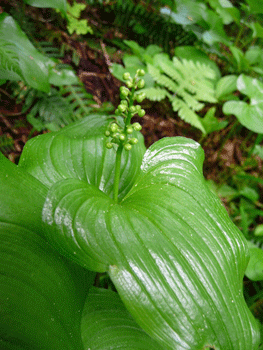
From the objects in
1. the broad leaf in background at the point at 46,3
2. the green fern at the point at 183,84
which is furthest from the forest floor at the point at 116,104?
the broad leaf in background at the point at 46,3

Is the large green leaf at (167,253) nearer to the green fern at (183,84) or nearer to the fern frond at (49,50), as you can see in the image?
the green fern at (183,84)

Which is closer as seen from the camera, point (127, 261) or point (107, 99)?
point (127, 261)

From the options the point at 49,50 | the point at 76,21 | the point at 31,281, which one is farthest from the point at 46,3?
the point at 31,281

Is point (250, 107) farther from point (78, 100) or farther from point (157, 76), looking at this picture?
point (78, 100)

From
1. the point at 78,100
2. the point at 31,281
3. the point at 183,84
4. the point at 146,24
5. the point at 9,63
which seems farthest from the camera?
the point at 146,24

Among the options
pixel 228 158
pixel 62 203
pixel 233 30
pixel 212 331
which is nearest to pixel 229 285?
pixel 212 331

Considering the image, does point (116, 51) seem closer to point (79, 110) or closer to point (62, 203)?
point (79, 110)
